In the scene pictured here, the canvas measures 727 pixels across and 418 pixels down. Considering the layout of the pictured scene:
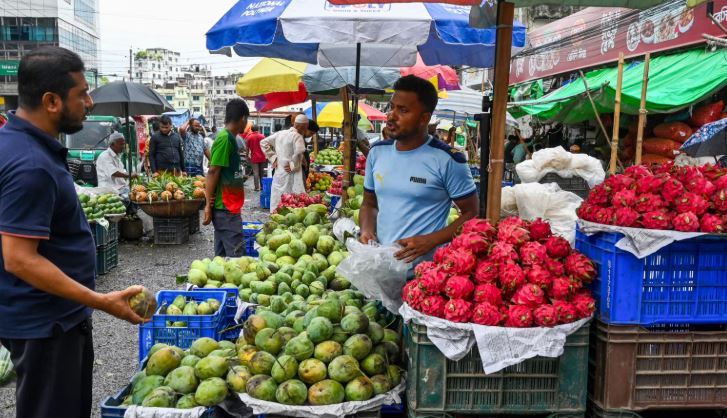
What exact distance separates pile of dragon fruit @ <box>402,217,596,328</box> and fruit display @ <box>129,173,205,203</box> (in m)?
7.89

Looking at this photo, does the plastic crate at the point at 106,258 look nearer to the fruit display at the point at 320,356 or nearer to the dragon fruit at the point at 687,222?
the fruit display at the point at 320,356

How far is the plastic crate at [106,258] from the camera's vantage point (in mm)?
8209

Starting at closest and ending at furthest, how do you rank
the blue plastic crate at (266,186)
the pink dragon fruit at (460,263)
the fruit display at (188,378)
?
the pink dragon fruit at (460,263) < the fruit display at (188,378) < the blue plastic crate at (266,186)

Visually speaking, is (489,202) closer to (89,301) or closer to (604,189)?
(604,189)

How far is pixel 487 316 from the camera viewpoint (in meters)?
2.69

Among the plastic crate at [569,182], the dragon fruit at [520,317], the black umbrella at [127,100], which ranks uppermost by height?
the black umbrella at [127,100]

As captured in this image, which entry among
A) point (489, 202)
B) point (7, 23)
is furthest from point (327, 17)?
point (7, 23)

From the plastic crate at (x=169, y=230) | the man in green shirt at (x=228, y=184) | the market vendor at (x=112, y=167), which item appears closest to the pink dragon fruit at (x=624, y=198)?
the man in green shirt at (x=228, y=184)

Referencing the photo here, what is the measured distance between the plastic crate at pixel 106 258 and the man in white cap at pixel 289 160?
9.84 feet

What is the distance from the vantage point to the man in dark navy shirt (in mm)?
2283

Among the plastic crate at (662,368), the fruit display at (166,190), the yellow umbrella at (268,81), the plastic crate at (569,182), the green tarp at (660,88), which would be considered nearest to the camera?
the plastic crate at (662,368)

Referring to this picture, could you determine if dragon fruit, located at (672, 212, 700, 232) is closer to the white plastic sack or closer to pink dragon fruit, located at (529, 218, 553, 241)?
pink dragon fruit, located at (529, 218, 553, 241)

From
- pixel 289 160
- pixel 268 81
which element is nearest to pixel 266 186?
pixel 289 160

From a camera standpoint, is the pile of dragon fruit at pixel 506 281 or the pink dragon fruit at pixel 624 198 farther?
the pink dragon fruit at pixel 624 198
